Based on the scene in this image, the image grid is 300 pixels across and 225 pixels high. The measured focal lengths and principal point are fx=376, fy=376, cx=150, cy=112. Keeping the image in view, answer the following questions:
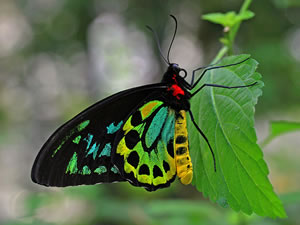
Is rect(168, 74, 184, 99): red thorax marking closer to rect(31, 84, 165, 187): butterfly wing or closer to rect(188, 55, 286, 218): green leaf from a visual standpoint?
rect(31, 84, 165, 187): butterfly wing

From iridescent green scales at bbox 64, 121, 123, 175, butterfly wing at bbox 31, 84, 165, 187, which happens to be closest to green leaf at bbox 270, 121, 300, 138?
butterfly wing at bbox 31, 84, 165, 187

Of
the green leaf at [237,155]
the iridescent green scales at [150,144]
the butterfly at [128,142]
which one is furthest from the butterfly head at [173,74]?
the green leaf at [237,155]

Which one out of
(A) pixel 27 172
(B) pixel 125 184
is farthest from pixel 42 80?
(B) pixel 125 184

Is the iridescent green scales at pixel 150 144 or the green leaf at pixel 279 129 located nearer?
the iridescent green scales at pixel 150 144

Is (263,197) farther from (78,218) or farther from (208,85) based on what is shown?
(78,218)

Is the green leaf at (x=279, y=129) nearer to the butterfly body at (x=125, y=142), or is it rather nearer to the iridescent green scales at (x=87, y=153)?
the butterfly body at (x=125, y=142)

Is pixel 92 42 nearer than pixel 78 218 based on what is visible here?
No
